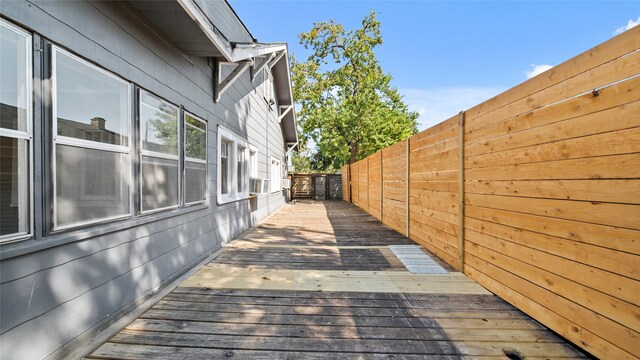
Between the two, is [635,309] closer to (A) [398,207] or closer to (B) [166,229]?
(B) [166,229]

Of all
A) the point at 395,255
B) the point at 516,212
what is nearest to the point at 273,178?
the point at 395,255

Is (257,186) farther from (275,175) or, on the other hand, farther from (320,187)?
(320,187)

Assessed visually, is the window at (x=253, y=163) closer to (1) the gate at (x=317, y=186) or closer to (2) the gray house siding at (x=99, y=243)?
(2) the gray house siding at (x=99, y=243)

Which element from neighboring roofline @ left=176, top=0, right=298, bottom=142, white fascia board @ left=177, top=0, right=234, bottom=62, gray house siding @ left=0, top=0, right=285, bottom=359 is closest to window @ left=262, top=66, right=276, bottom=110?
neighboring roofline @ left=176, top=0, right=298, bottom=142

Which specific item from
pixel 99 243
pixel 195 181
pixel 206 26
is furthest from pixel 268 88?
pixel 99 243

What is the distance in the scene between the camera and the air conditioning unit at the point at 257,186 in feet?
23.3

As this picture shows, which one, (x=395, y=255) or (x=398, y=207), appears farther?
(x=398, y=207)

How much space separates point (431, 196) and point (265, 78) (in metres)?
6.42

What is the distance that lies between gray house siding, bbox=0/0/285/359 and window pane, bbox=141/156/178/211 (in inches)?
6.1

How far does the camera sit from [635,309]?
1634 millimetres

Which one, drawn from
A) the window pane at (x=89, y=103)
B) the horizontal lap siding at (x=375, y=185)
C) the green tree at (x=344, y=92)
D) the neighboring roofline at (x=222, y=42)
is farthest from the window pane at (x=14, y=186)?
the green tree at (x=344, y=92)

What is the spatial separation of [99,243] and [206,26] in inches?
99.9

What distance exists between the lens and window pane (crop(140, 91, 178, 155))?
283cm

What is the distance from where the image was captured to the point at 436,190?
429cm
